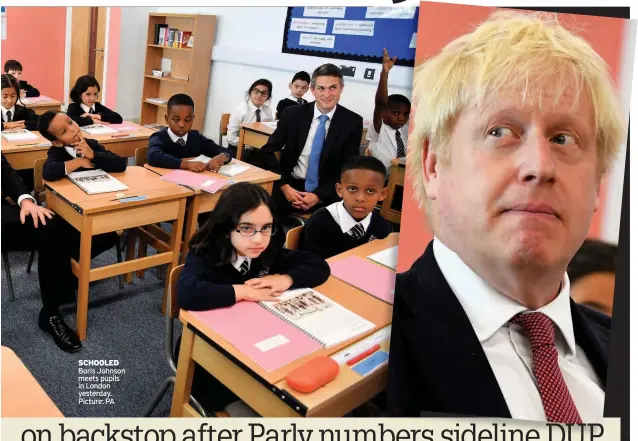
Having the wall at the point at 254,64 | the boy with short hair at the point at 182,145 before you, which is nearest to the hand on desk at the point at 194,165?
the boy with short hair at the point at 182,145

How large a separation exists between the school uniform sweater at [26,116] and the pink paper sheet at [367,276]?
38.9 inches

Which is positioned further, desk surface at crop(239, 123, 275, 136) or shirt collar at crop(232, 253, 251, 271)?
desk surface at crop(239, 123, 275, 136)

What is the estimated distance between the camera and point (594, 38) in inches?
55.7

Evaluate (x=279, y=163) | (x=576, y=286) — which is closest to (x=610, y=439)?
(x=576, y=286)

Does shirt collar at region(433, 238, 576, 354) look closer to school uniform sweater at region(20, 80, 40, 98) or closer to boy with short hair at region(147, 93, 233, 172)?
boy with short hair at region(147, 93, 233, 172)

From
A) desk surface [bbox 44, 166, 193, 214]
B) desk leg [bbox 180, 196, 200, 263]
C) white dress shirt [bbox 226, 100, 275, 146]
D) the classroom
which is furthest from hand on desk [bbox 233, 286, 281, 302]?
white dress shirt [bbox 226, 100, 275, 146]

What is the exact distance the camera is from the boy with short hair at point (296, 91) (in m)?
1.62

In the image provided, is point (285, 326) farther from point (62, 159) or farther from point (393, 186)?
point (62, 159)

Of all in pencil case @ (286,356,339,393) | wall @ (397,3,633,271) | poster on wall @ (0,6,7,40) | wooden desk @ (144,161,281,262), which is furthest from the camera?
wooden desk @ (144,161,281,262)

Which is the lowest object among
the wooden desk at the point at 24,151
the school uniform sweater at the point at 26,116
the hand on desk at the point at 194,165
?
the wooden desk at the point at 24,151

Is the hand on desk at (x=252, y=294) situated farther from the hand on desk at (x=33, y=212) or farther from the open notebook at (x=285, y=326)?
the hand on desk at (x=33, y=212)

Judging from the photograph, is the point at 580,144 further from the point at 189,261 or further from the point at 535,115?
the point at 189,261

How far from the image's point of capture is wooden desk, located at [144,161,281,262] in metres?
1.63

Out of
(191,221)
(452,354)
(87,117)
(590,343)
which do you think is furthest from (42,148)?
(590,343)
